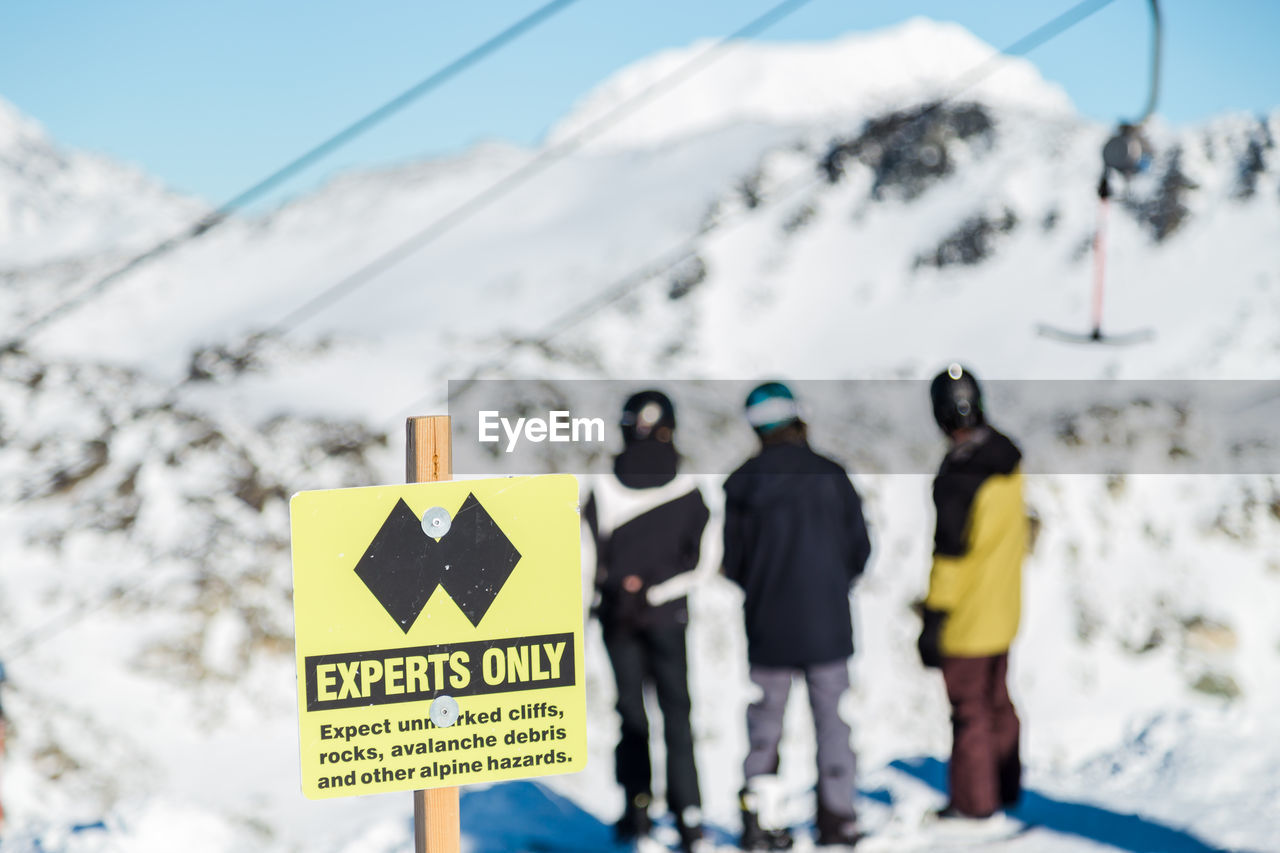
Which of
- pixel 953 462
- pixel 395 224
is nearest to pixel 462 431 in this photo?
pixel 953 462

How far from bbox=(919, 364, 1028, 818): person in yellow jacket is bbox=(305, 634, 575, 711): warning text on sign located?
6.45ft

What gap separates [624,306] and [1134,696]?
12.9m

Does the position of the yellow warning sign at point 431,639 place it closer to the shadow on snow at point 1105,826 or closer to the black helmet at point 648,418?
the black helmet at point 648,418

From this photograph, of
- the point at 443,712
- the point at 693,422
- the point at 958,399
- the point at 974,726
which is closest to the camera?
the point at 443,712

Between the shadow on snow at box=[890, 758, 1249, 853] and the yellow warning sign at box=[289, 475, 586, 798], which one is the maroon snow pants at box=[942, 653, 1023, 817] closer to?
the shadow on snow at box=[890, 758, 1249, 853]

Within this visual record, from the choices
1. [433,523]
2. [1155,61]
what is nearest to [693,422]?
[1155,61]

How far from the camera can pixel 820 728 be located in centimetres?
342

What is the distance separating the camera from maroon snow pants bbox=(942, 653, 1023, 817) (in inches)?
135

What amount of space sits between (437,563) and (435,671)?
20 centimetres

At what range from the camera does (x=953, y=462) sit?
3.35 metres

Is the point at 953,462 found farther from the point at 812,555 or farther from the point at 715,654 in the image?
the point at 715,654

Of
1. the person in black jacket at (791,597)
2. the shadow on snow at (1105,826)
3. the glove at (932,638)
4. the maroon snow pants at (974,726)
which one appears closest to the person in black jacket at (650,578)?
the person in black jacket at (791,597)

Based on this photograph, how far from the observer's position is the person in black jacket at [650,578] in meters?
3.40

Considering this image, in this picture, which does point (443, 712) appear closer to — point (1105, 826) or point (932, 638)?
point (932, 638)
